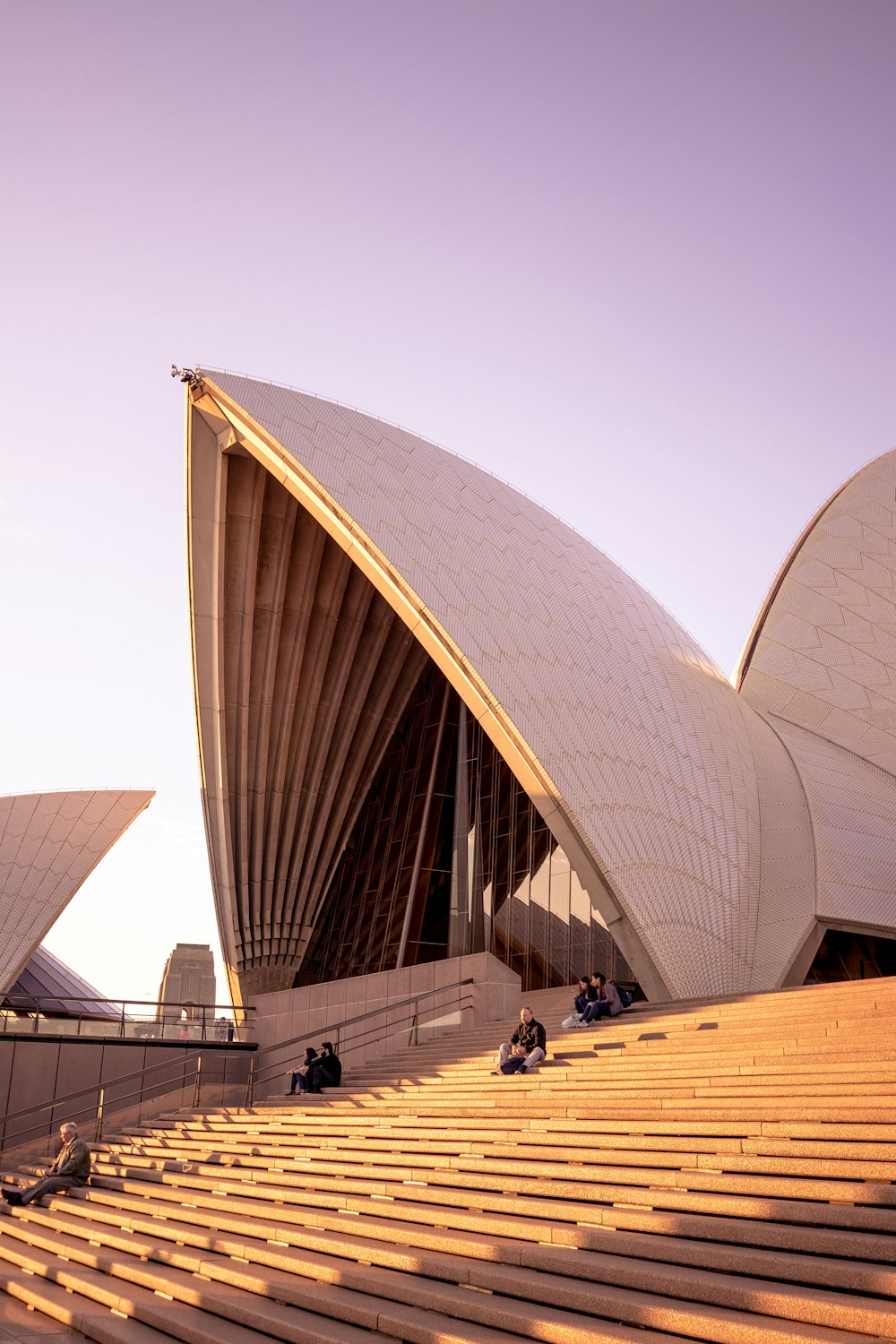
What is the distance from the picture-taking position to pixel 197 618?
85.7ft

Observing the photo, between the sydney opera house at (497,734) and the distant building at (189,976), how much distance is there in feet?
40.4

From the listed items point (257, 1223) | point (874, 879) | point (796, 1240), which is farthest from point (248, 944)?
point (796, 1240)

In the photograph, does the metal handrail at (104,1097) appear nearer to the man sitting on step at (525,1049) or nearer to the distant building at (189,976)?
the man sitting on step at (525,1049)

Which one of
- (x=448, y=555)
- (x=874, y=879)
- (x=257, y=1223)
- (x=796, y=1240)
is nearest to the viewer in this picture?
(x=796, y=1240)

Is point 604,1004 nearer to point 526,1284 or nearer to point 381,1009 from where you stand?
point 381,1009

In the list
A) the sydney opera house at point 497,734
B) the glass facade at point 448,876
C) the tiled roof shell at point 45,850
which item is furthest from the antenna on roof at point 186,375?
the tiled roof shell at point 45,850

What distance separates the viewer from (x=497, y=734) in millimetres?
19844

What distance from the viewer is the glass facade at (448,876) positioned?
896 inches

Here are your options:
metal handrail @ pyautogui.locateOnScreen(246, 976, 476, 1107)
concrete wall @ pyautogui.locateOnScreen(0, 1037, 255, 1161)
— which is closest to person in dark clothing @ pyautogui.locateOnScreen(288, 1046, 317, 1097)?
metal handrail @ pyautogui.locateOnScreen(246, 976, 476, 1107)

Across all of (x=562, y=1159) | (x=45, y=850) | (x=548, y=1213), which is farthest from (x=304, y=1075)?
(x=45, y=850)

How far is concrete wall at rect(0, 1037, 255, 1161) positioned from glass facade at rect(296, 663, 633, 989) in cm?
650

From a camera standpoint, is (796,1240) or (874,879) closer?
(796,1240)

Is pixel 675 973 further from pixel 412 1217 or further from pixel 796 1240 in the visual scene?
pixel 796 1240

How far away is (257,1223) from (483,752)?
751 inches
